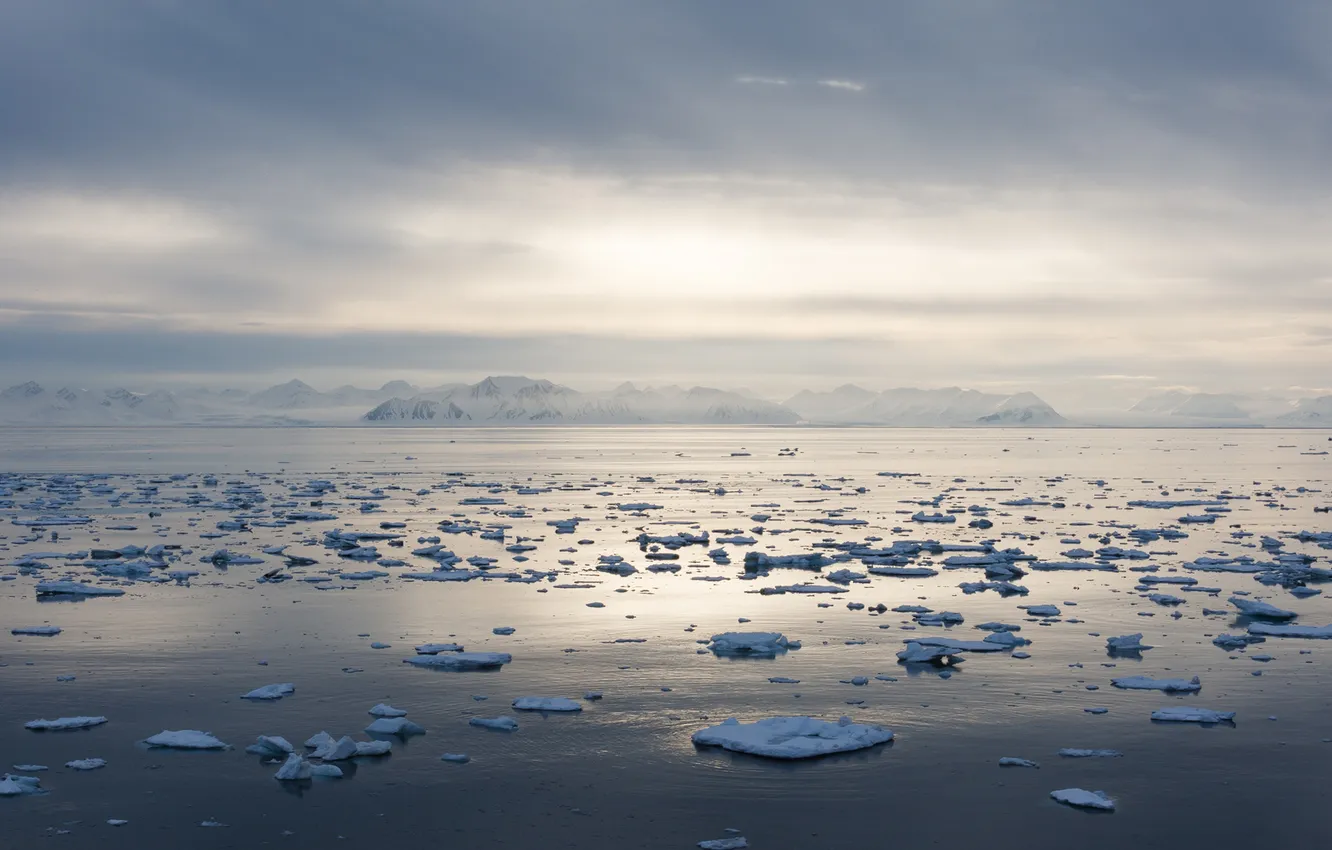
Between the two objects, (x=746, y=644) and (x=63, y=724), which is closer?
(x=63, y=724)

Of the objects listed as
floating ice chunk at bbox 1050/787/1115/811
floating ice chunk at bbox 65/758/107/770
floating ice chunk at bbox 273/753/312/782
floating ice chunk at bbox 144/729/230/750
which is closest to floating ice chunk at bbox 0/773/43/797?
floating ice chunk at bbox 65/758/107/770

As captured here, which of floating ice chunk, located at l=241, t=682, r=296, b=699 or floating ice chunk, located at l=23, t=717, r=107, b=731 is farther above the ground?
floating ice chunk, located at l=241, t=682, r=296, b=699

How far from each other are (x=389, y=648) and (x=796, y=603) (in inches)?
418

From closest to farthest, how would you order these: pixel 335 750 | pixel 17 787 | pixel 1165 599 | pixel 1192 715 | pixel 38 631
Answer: pixel 17 787, pixel 335 750, pixel 1192 715, pixel 38 631, pixel 1165 599

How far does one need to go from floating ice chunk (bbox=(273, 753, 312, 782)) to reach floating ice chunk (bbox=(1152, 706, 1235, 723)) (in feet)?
43.2

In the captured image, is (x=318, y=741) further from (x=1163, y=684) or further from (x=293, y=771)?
(x=1163, y=684)

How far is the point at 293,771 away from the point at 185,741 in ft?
7.74

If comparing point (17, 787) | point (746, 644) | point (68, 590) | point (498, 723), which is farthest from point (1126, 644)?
point (68, 590)

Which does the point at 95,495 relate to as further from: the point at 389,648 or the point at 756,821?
the point at 756,821

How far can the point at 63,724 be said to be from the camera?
1750cm

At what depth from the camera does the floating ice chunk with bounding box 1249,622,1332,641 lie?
24469mm

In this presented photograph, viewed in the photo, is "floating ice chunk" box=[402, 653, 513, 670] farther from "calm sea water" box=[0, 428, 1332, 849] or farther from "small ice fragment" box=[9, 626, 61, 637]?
"small ice fragment" box=[9, 626, 61, 637]

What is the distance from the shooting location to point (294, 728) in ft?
57.7

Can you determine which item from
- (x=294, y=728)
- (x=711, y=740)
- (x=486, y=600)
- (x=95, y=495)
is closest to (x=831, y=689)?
(x=711, y=740)
